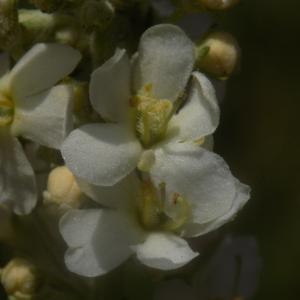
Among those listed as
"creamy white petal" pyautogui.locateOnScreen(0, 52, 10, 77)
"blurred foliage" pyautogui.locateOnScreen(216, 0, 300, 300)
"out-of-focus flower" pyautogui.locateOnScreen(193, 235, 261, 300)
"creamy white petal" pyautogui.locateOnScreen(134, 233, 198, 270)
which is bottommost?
"blurred foliage" pyautogui.locateOnScreen(216, 0, 300, 300)

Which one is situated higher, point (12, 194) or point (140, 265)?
point (12, 194)

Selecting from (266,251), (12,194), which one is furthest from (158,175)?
(266,251)

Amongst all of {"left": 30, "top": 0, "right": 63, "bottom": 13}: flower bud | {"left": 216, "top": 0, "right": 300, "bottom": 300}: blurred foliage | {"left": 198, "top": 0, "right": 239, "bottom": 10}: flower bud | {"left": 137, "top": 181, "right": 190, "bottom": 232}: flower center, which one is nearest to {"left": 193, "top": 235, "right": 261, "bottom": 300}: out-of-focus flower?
{"left": 137, "top": 181, "right": 190, "bottom": 232}: flower center

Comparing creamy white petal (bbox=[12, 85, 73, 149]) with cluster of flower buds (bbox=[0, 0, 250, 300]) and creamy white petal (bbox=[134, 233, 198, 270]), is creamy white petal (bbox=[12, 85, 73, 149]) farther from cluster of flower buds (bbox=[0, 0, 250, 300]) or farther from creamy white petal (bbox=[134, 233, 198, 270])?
creamy white petal (bbox=[134, 233, 198, 270])

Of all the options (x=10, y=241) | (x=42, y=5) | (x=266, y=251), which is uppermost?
(x=42, y=5)

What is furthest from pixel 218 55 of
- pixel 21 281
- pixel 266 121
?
pixel 266 121

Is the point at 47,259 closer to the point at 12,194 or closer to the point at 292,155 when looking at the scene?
the point at 12,194
